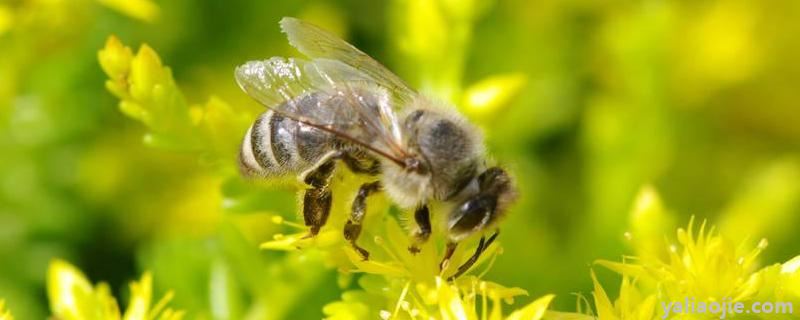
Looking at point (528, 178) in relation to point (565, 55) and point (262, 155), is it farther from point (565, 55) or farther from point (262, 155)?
point (262, 155)

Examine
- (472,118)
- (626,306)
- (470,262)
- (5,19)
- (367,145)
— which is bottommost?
(626,306)

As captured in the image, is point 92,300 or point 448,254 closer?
point 448,254

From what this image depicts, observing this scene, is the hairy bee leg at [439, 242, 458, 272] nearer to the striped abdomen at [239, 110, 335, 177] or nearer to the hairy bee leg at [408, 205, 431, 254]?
the hairy bee leg at [408, 205, 431, 254]

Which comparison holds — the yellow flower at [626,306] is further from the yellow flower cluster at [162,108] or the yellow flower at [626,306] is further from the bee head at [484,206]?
the yellow flower cluster at [162,108]

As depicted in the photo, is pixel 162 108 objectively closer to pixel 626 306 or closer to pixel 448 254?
pixel 448 254

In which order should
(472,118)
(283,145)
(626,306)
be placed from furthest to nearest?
(472,118)
(283,145)
(626,306)

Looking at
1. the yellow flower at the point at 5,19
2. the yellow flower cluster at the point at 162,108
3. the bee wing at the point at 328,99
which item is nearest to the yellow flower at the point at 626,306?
the bee wing at the point at 328,99

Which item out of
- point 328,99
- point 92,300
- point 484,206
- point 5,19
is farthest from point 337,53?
point 5,19
